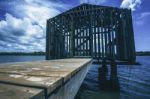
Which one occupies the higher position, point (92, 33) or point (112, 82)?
point (92, 33)

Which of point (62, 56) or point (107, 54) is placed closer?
point (107, 54)

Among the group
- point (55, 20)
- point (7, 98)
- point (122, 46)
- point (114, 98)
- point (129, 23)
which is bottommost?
point (114, 98)

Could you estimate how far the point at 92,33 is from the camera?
13062 mm

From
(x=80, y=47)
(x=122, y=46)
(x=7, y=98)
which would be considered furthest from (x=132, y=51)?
(x=7, y=98)

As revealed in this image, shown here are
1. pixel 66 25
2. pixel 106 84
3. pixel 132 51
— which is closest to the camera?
pixel 132 51

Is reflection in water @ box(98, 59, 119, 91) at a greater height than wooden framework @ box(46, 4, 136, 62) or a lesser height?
lesser

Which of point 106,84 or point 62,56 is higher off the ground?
point 62,56

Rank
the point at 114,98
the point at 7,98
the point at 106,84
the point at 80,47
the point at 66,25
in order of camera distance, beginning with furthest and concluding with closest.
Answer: the point at 66,25 → the point at 80,47 → the point at 106,84 → the point at 114,98 → the point at 7,98

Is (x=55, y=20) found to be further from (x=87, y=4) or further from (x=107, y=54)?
(x=107, y=54)

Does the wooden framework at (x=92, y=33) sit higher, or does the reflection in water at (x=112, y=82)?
the wooden framework at (x=92, y=33)

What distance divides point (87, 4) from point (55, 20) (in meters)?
3.49

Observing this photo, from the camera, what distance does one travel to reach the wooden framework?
12.0m

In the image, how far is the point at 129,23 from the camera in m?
12.0

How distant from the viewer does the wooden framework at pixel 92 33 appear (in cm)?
1198
